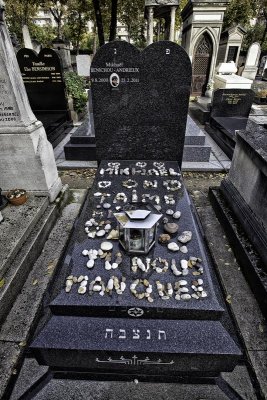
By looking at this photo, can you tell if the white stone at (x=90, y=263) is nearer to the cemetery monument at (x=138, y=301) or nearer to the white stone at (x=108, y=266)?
the cemetery monument at (x=138, y=301)

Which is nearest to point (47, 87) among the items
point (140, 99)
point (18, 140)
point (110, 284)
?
point (18, 140)

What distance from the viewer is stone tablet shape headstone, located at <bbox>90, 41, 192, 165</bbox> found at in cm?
353

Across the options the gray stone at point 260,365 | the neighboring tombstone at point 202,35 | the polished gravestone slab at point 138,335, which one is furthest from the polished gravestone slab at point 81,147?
the neighboring tombstone at point 202,35

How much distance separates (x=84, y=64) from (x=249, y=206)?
638 inches

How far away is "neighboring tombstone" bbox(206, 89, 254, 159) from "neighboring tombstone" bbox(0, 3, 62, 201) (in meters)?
5.22

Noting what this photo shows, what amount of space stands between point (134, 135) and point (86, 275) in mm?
2635

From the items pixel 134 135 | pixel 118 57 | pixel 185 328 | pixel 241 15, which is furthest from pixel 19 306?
pixel 241 15

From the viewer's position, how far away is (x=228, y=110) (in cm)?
813

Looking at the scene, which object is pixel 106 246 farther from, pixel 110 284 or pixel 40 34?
pixel 40 34

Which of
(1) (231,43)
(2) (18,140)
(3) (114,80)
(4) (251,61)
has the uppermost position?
(1) (231,43)

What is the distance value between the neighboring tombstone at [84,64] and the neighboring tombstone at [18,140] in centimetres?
1396

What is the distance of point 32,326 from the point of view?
2.50 metres

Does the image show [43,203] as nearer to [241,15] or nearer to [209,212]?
[209,212]

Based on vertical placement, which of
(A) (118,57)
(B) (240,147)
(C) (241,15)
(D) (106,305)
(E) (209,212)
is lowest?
(E) (209,212)
